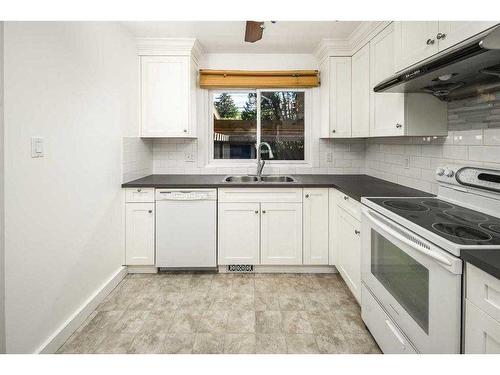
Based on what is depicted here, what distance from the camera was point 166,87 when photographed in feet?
10.3

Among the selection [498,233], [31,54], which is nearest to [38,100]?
[31,54]

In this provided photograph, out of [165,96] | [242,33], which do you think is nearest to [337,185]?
[242,33]

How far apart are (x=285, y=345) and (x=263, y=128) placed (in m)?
2.43

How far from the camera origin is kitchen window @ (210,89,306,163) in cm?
366

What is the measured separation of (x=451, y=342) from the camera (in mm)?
1146

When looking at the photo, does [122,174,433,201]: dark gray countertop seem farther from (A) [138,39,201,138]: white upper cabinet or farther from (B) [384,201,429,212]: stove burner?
(A) [138,39,201,138]: white upper cabinet

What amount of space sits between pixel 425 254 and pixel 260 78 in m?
2.68

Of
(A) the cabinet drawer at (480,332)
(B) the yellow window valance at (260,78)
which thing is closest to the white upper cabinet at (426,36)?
(A) the cabinet drawer at (480,332)

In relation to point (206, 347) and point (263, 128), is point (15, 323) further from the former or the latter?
point (263, 128)

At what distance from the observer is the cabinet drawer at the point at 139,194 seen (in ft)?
9.50

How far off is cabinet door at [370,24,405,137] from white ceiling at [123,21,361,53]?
0.40 meters

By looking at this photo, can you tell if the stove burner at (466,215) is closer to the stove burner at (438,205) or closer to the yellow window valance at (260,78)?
the stove burner at (438,205)

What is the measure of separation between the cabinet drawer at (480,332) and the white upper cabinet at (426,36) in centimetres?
102

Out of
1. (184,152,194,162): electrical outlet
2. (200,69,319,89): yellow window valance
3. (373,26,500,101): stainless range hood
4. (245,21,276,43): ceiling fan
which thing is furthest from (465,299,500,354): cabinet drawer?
(184,152,194,162): electrical outlet
